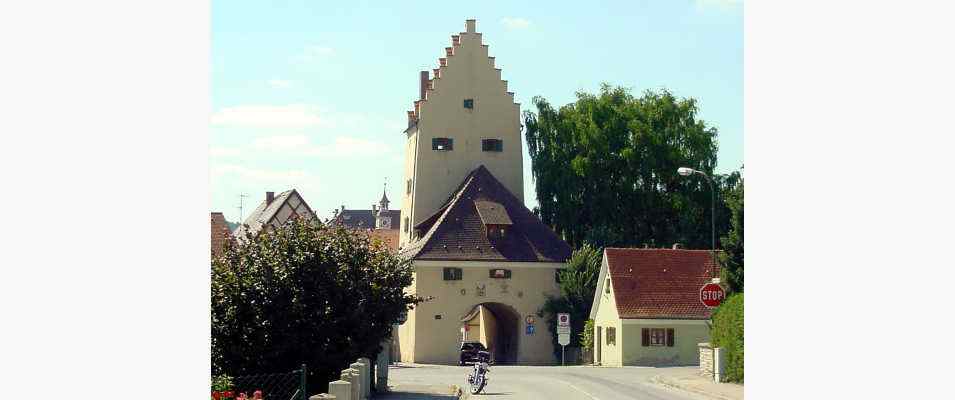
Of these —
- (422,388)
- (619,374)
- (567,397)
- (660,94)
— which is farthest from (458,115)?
(567,397)

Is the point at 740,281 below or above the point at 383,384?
above

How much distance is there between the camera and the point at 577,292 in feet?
215

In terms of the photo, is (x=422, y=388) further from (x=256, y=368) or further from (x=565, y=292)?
(x=565, y=292)

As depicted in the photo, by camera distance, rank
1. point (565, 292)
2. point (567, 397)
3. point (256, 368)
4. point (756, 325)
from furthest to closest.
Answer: point (565, 292) → point (567, 397) → point (256, 368) → point (756, 325)

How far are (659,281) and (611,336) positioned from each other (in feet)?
11.2

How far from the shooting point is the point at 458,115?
7219 centimetres

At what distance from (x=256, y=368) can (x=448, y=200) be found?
46285 mm

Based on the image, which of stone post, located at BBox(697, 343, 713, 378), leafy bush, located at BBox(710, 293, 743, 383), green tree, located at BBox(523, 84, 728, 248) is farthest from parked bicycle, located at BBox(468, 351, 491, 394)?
green tree, located at BBox(523, 84, 728, 248)

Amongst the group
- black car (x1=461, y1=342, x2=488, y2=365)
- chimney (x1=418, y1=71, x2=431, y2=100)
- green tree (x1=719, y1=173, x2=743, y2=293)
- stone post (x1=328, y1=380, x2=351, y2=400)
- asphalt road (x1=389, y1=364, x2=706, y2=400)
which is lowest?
black car (x1=461, y1=342, x2=488, y2=365)

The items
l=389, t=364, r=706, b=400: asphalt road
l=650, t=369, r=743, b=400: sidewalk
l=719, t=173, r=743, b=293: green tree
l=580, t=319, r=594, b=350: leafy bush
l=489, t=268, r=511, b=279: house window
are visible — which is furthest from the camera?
l=489, t=268, r=511, b=279: house window

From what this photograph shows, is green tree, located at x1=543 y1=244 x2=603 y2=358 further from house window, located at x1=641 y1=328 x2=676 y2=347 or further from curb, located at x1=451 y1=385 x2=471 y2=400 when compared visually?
curb, located at x1=451 y1=385 x2=471 y2=400

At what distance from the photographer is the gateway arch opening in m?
68.4

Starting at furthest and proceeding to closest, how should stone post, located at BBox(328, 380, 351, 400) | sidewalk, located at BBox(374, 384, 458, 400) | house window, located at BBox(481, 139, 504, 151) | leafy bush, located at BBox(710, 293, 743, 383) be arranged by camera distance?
house window, located at BBox(481, 139, 504, 151), leafy bush, located at BBox(710, 293, 743, 383), sidewalk, located at BBox(374, 384, 458, 400), stone post, located at BBox(328, 380, 351, 400)

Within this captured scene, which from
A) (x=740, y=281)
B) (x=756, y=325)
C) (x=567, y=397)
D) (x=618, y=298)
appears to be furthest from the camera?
(x=618, y=298)
